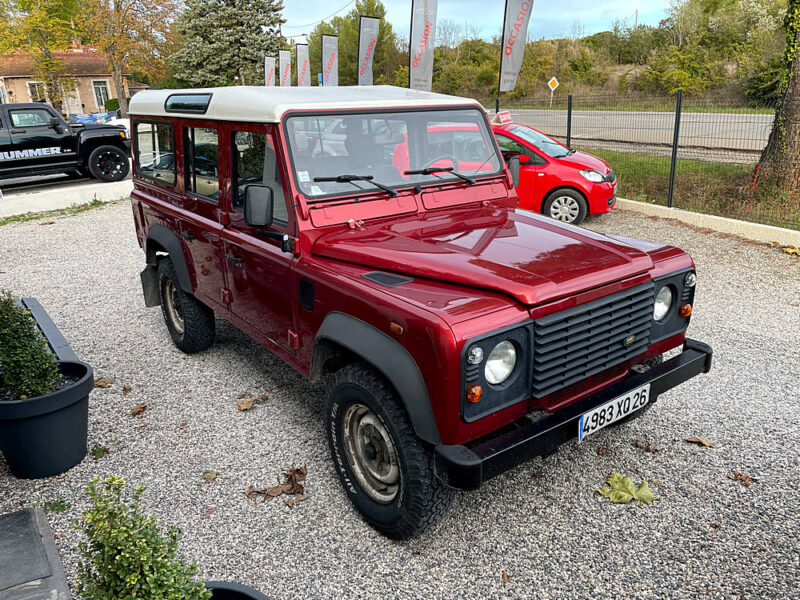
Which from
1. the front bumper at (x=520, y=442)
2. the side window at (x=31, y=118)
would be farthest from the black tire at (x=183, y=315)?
the side window at (x=31, y=118)

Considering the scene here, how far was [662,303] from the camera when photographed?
3.33m

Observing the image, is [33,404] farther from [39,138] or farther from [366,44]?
[366,44]

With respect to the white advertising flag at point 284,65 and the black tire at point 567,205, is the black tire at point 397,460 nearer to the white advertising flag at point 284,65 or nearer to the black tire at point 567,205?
the black tire at point 567,205

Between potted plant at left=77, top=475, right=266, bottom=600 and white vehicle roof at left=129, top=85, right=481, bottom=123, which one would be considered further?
white vehicle roof at left=129, top=85, right=481, bottom=123

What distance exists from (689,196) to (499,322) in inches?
373

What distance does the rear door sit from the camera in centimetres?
1411

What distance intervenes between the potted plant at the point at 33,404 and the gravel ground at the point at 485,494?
0.16m

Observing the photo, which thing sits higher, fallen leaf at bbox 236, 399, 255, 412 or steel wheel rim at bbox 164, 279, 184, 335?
steel wheel rim at bbox 164, 279, 184, 335

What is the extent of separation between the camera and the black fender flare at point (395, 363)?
258 centimetres

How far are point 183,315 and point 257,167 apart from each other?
82.9 inches

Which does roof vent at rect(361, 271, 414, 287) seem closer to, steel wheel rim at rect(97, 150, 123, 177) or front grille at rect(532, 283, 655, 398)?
front grille at rect(532, 283, 655, 398)

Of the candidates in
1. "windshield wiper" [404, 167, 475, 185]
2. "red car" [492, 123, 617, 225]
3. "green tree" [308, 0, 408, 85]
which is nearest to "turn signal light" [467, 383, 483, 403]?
"windshield wiper" [404, 167, 475, 185]

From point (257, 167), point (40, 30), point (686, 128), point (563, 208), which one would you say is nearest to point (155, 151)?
point (257, 167)

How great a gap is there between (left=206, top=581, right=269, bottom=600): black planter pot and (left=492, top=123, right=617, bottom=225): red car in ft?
27.9
